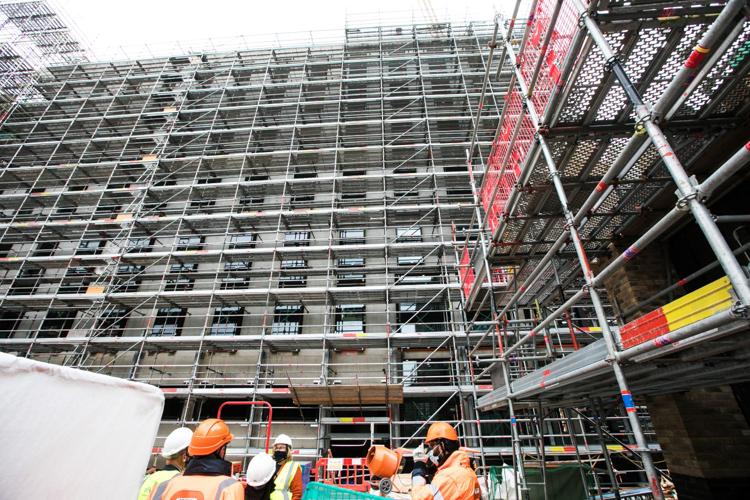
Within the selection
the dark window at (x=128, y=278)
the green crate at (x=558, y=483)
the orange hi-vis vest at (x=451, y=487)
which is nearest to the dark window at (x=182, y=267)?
the dark window at (x=128, y=278)

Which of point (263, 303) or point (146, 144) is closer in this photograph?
point (263, 303)

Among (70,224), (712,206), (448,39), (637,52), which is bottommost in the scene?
(712,206)

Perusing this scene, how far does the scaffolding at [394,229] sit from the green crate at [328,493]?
2097 mm

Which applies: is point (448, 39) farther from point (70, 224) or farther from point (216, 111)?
point (70, 224)

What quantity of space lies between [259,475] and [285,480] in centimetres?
87

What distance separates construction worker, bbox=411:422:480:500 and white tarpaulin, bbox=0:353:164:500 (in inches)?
77.7

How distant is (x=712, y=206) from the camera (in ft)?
15.4

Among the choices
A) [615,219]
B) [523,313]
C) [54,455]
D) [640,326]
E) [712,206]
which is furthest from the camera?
[523,313]

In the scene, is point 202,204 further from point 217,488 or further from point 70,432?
point 70,432

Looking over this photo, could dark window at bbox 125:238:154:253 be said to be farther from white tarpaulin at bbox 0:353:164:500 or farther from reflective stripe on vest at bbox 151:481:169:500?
white tarpaulin at bbox 0:353:164:500

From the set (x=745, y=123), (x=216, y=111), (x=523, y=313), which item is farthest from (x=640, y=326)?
(x=216, y=111)

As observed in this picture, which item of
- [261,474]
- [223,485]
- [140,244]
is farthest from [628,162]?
Answer: [140,244]

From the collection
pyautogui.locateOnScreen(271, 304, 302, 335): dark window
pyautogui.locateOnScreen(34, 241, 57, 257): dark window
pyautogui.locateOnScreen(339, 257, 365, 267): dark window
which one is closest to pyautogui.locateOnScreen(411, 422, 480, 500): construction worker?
pyautogui.locateOnScreen(271, 304, 302, 335): dark window

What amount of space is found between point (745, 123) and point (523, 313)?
8.63 metres
